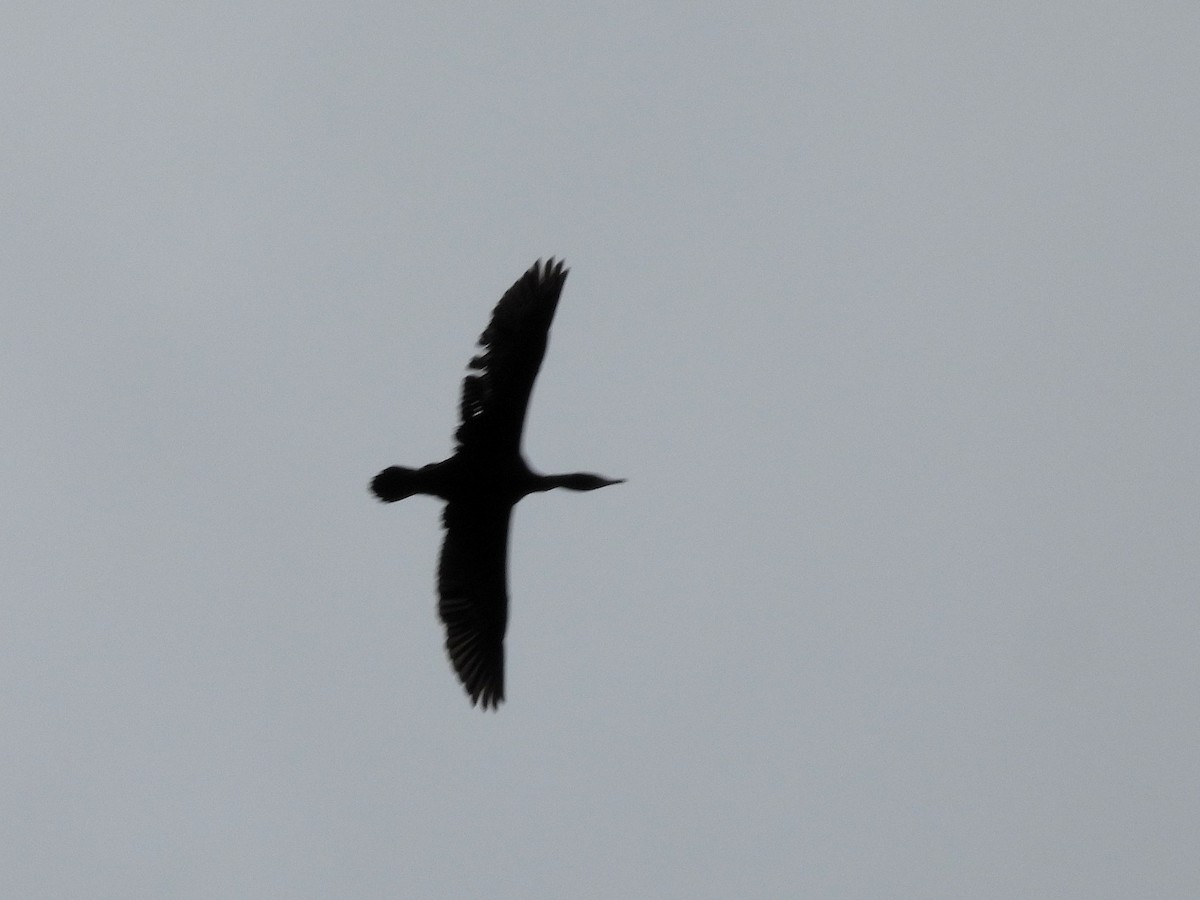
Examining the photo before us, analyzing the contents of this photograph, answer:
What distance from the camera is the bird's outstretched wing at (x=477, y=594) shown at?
56.7ft

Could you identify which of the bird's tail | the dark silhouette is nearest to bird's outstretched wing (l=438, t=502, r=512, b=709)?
the dark silhouette

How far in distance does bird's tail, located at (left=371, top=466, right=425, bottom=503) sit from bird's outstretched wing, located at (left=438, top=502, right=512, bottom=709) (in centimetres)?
61

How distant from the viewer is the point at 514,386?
53.9ft

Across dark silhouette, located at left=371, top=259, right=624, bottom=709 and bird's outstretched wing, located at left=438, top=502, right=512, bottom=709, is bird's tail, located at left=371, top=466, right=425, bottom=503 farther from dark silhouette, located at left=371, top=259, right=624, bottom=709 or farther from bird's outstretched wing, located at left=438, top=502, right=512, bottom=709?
bird's outstretched wing, located at left=438, top=502, right=512, bottom=709

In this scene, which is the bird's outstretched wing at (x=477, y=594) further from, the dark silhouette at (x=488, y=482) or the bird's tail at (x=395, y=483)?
the bird's tail at (x=395, y=483)

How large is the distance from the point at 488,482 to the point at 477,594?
132 centimetres

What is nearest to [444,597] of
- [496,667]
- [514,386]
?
[496,667]

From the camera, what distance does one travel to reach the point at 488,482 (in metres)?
17.0

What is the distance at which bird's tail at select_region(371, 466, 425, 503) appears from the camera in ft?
54.5

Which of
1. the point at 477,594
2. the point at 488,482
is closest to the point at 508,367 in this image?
the point at 488,482

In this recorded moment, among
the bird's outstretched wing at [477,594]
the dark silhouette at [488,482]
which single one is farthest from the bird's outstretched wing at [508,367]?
the bird's outstretched wing at [477,594]

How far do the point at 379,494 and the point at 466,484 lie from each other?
34.8 inches

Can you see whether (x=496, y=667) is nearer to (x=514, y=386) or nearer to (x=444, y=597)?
(x=444, y=597)

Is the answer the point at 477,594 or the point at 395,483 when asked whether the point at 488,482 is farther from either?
the point at 477,594
